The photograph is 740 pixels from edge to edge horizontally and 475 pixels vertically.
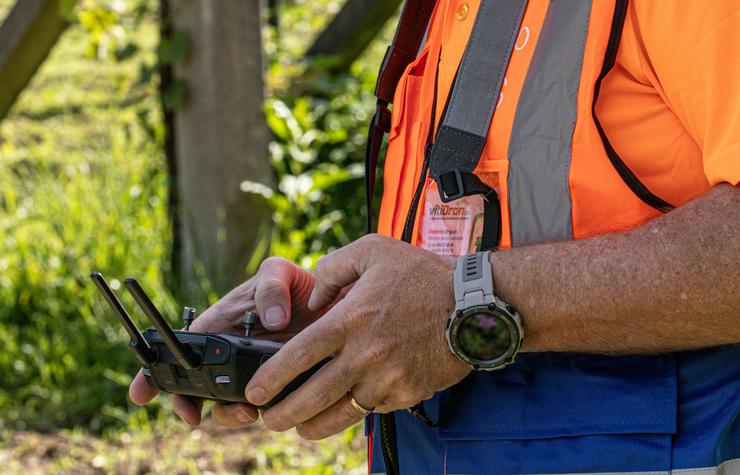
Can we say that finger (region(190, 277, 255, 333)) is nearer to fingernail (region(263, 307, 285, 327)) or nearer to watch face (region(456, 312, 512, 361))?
fingernail (region(263, 307, 285, 327))

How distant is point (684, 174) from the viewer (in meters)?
1.29

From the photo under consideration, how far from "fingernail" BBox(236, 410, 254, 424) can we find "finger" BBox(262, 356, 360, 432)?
0.08 m

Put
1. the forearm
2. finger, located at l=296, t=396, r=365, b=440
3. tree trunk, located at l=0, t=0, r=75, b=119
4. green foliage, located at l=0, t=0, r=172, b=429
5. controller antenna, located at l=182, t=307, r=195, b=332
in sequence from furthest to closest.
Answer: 1. tree trunk, located at l=0, t=0, r=75, b=119
2. green foliage, located at l=0, t=0, r=172, b=429
3. controller antenna, located at l=182, t=307, r=195, b=332
4. finger, located at l=296, t=396, r=365, b=440
5. the forearm

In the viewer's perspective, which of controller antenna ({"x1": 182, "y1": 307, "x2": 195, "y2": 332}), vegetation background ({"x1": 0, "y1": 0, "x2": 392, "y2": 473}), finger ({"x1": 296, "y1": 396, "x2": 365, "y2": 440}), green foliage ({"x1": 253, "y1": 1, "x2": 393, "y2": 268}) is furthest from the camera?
green foliage ({"x1": 253, "y1": 1, "x2": 393, "y2": 268})

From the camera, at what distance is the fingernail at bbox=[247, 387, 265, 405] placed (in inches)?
53.6

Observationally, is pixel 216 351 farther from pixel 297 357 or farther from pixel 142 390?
pixel 142 390

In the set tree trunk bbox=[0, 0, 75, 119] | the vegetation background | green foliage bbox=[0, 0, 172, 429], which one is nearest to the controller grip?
the vegetation background

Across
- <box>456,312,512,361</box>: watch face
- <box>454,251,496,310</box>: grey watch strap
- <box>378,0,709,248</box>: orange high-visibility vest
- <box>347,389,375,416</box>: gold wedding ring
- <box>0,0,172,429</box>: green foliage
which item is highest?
<box>378,0,709,248</box>: orange high-visibility vest

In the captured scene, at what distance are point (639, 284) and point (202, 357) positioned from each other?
0.62 meters

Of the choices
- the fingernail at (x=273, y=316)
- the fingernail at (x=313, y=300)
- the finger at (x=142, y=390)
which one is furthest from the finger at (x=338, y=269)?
the finger at (x=142, y=390)

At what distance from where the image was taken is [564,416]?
1.35m

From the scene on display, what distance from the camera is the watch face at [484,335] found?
1.28 m

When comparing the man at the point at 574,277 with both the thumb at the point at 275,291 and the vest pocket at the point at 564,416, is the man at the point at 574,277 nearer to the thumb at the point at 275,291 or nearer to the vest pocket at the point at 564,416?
the vest pocket at the point at 564,416

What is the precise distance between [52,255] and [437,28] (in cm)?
395
